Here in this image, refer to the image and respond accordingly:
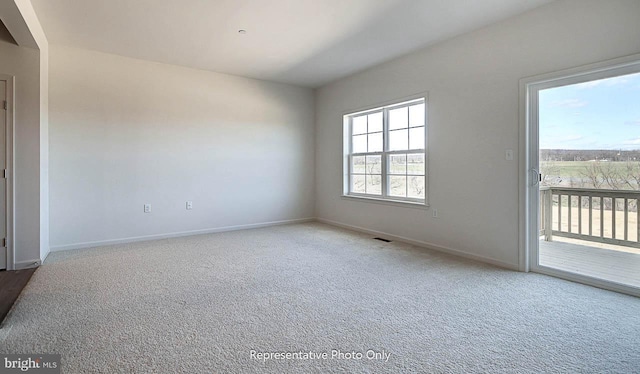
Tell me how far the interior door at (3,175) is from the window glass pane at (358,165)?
4613 millimetres

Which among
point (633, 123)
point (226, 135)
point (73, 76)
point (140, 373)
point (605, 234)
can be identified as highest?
point (73, 76)

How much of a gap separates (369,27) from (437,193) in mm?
2212

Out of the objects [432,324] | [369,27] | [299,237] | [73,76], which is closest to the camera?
[432,324]

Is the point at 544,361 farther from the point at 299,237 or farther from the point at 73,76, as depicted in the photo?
the point at 73,76

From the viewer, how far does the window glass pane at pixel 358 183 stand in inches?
219

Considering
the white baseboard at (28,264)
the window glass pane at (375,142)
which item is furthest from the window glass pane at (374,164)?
the white baseboard at (28,264)

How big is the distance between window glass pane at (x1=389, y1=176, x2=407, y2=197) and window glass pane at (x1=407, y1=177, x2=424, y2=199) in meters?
0.08

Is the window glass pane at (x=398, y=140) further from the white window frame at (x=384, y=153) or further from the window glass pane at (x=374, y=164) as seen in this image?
the window glass pane at (x=374, y=164)

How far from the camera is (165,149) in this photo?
482cm

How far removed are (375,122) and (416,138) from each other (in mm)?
933

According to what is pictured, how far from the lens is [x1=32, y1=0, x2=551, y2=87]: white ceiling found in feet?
10.2

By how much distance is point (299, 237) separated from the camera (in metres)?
4.90

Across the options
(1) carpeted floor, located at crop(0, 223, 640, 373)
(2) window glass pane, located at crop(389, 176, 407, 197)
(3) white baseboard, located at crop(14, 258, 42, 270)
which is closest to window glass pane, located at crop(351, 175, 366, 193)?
(2) window glass pane, located at crop(389, 176, 407, 197)

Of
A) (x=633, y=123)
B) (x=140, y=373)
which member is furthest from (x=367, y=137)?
(x=140, y=373)
